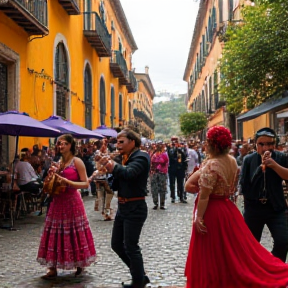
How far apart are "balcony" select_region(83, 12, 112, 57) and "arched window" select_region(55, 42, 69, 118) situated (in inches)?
115

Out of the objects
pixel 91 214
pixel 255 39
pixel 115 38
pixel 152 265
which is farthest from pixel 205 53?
pixel 152 265

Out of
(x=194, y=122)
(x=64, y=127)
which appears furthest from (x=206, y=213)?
(x=194, y=122)

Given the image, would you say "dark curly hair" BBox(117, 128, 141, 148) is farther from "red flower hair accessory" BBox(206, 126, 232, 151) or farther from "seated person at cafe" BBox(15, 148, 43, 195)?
"seated person at cafe" BBox(15, 148, 43, 195)

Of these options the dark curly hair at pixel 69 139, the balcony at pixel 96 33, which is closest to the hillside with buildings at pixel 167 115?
the balcony at pixel 96 33

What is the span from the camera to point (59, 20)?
16.9 meters

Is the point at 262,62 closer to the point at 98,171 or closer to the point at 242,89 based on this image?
the point at 242,89

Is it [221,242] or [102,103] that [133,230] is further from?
[102,103]

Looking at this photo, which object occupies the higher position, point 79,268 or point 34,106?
point 34,106

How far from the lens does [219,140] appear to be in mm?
4582

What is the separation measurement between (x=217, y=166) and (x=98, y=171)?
3.39 feet

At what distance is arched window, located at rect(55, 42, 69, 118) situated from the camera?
17.0 metres

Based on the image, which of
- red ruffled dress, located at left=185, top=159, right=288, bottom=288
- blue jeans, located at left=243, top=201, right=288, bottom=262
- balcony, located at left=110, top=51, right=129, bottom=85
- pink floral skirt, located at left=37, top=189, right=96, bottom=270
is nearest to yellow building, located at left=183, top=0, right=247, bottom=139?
balcony, located at left=110, top=51, right=129, bottom=85

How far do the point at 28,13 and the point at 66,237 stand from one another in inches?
297

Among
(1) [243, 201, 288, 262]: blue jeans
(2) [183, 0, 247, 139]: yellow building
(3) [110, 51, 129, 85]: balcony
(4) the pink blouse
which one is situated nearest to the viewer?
(1) [243, 201, 288, 262]: blue jeans
